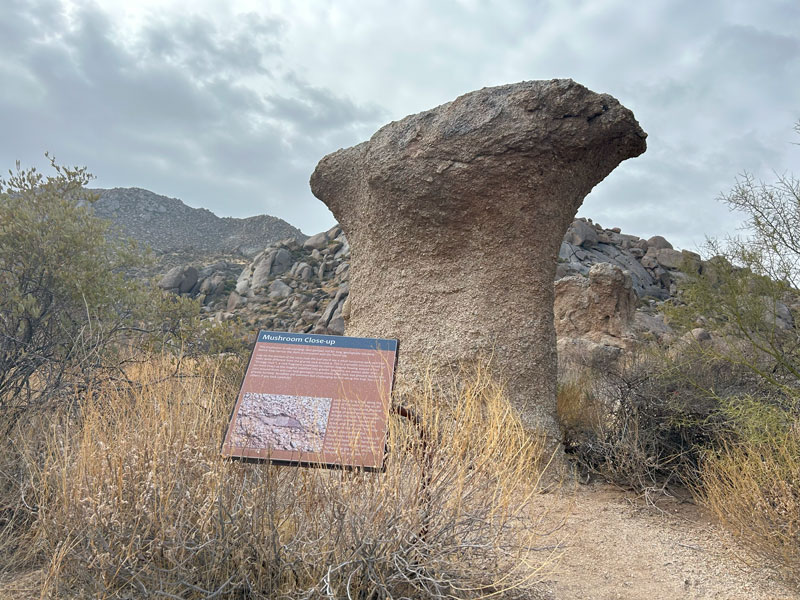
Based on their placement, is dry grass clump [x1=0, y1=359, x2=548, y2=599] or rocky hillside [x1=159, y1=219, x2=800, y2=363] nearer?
dry grass clump [x1=0, y1=359, x2=548, y2=599]

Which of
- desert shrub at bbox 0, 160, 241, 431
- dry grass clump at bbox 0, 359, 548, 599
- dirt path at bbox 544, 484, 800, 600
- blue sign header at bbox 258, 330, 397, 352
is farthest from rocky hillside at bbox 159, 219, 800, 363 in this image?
dry grass clump at bbox 0, 359, 548, 599

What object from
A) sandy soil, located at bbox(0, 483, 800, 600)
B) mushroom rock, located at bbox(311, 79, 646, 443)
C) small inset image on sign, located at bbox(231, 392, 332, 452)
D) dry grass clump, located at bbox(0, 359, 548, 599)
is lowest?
sandy soil, located at bbox(0, 483, 800, 600)

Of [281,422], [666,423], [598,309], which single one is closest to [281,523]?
[281,422]

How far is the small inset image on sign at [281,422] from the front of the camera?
2393mm

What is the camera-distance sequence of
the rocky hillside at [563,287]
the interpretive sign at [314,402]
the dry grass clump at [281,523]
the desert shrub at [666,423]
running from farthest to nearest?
the rocky hillside at [563,287] < the desert shrub at [666,423] < the interpretive sign at [314,402] < the dry grass clump at [281,523]

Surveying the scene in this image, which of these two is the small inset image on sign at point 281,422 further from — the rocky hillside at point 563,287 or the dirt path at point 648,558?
the rocky hillside at point 563,287

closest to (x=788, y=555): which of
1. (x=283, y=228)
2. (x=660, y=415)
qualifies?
(x=660, y=415)

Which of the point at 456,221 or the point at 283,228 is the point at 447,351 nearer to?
the point at 456,221

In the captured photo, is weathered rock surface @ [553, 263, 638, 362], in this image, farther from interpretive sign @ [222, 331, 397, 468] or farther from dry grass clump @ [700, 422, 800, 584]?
interpretive sign @ [222, 331, 397, 468]

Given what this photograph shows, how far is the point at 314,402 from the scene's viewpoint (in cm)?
257

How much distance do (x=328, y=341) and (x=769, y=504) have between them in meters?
2.36

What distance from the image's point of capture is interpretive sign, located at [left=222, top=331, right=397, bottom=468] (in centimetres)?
236

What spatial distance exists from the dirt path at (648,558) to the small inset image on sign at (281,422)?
1114 millimetres

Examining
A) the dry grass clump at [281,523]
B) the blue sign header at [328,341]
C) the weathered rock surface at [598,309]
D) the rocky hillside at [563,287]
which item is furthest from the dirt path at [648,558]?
the weathered rock surface at [598,309]
